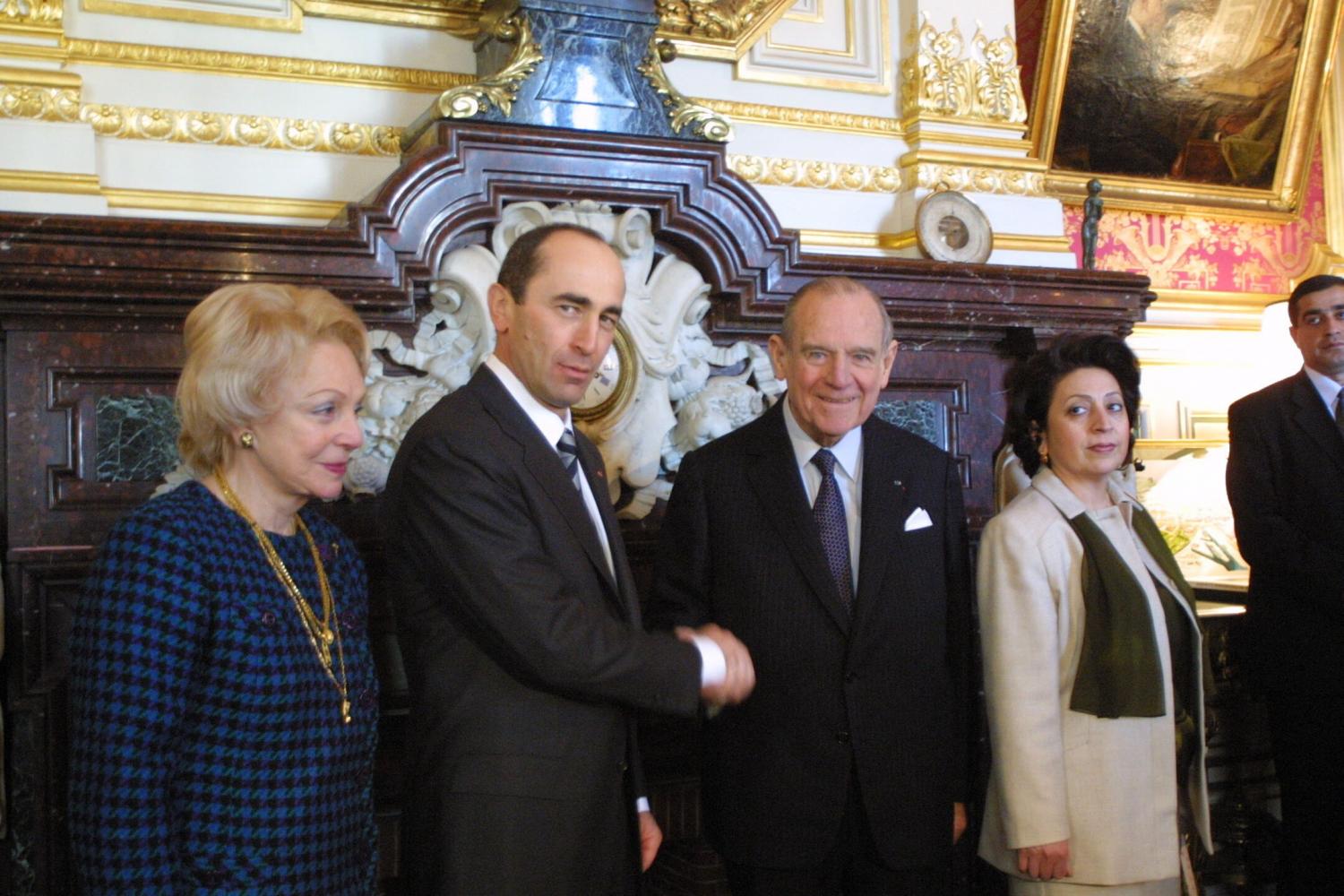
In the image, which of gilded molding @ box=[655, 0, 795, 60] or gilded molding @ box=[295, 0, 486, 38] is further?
gilded molding @ box=[655, 0, 795, 60]

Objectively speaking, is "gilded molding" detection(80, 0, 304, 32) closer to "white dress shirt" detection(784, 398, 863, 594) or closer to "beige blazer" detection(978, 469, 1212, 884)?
"white dress shirt" detection(784, 398, 863, 594)

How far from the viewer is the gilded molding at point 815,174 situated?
4066 mm

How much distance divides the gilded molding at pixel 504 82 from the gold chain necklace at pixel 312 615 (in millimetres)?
1382

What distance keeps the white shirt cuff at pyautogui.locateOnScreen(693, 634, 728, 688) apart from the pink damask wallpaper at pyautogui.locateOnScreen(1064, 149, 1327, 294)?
12.4 feet

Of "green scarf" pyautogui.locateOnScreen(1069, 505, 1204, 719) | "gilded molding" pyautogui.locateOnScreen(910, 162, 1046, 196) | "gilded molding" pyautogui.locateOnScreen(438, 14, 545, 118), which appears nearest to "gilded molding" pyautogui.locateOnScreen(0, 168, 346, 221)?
"gilded molding" pyautogui.locateOnScreen(438, 14, 545, 118)

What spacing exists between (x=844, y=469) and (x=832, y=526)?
4.9 inches

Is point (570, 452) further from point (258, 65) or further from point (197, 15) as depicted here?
point (197, 15)

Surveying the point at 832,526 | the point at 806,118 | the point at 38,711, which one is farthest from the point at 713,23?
the point at 38,711

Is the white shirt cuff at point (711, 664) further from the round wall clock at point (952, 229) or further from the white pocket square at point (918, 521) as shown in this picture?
the round wall clock at point (952, 229)

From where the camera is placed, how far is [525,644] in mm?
1972

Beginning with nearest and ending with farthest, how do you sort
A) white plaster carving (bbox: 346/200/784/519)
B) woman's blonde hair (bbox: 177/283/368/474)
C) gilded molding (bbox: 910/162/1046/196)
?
woman's blonde hair (bbox: 177/283/368/474) < white plaster carving (bbox: 346/200/784/519) < gilded molding (bbox: 910/162/1046/196)

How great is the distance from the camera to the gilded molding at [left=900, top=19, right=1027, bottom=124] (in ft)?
14.0

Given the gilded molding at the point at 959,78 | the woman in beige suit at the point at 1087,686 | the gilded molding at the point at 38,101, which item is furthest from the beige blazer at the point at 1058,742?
the gilded molding at the point at 38,101

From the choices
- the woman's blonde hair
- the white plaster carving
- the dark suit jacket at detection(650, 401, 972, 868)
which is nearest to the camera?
the woman's blonde hair
